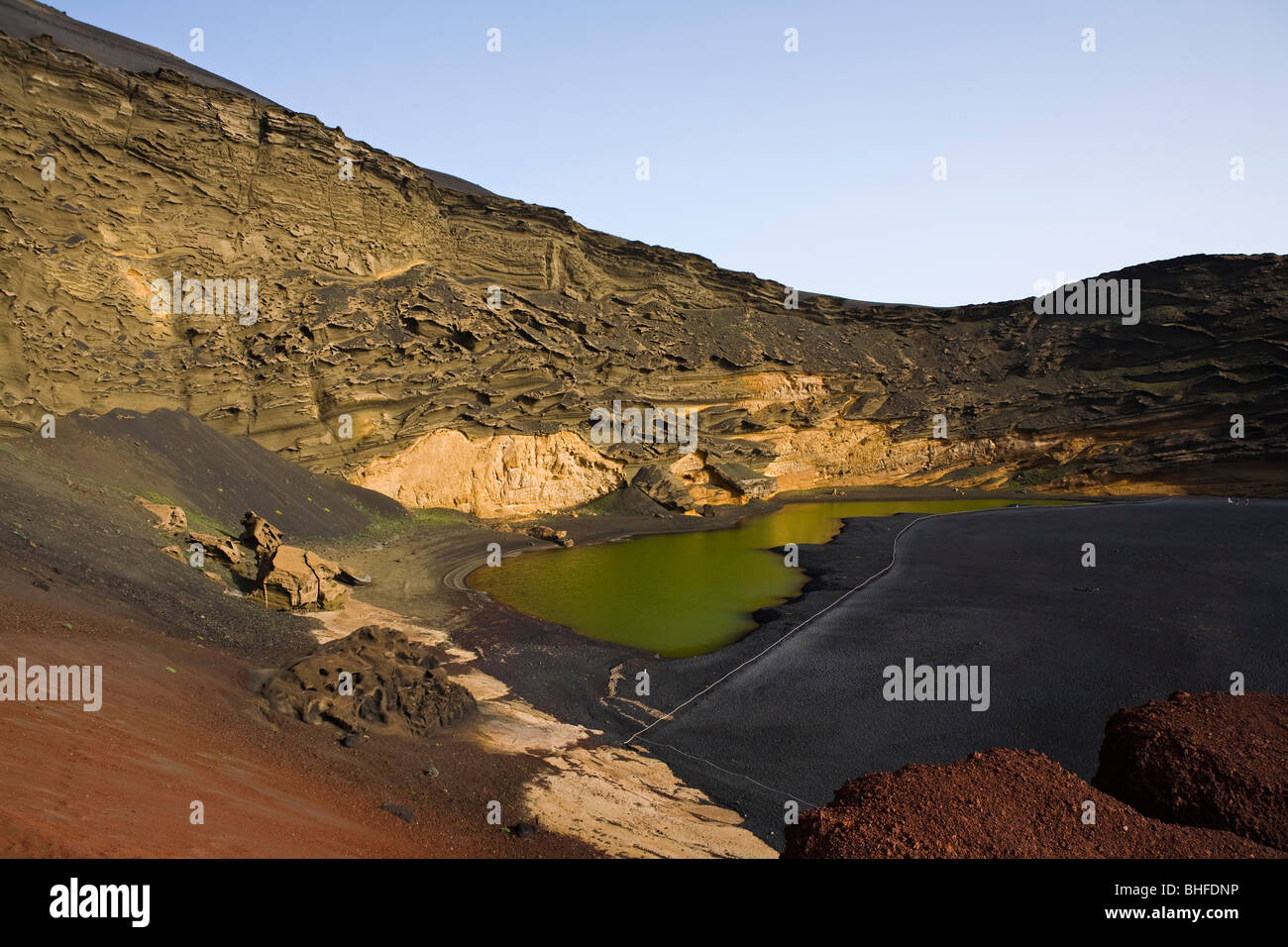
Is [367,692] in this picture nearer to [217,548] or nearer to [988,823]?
[988,823]

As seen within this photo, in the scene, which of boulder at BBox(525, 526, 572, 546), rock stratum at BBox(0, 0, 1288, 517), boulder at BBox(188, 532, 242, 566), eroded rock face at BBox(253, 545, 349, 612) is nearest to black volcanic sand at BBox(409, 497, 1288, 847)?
eroded rock face at BBox(253, 545, 349, 612)

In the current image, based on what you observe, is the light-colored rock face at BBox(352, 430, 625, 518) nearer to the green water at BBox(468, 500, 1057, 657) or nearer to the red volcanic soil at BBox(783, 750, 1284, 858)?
the green water at BBox(468, 500, 1057, 657)

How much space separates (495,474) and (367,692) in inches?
843

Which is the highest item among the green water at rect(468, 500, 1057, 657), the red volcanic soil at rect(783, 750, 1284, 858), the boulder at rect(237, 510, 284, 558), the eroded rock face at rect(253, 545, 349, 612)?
the boulder at rect(237, 510, 284, 558)

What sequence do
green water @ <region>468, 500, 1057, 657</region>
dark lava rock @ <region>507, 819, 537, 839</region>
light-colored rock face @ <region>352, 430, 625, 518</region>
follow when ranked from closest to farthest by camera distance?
dark lava rock @ <region>507, 819, 537, 839</region> < green water @ <region>468, 500, 1057, 657</region> < light-colored rock face @ <region>352, 430, 625, 518</region>

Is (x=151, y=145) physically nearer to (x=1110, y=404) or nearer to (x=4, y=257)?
(x=4, y=257)

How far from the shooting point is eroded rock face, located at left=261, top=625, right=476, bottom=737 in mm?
9070

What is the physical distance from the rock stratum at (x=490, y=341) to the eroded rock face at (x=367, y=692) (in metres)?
13.7

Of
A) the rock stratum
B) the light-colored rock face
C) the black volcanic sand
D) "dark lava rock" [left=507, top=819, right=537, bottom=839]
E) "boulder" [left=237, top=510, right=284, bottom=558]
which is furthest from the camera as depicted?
the light-colored rock face

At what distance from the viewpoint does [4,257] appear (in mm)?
18766

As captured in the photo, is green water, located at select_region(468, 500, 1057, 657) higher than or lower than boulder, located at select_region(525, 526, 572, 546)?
lower

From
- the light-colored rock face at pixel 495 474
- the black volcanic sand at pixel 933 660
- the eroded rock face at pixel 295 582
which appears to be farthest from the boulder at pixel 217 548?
the light-colored rock face at pixel 495 474

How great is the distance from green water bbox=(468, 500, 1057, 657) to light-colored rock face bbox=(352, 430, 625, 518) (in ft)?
17.4

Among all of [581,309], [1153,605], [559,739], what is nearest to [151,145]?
[581,309]
